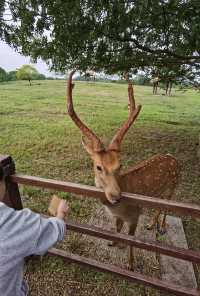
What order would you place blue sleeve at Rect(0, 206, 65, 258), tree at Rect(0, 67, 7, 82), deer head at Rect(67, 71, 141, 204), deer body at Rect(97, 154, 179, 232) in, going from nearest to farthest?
blue sleeve at Rect(0, 206, 65, 258) → deer head at Rect(67, 71, 141, 204) → deer body at Rect(97, 154, 179, 232) → tree at Rect(0, 67, 7, 82)

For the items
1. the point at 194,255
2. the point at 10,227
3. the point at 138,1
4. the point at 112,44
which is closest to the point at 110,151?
the point at 194,255

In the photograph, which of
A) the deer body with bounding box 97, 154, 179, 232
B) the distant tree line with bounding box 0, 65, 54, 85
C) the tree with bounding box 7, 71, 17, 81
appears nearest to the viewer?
the deer body with bounding box 97, 154, 179, 232

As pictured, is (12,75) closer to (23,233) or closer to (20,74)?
(20,74)

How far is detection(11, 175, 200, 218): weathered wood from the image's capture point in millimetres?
1806

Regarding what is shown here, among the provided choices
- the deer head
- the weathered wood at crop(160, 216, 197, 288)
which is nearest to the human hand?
the deer head

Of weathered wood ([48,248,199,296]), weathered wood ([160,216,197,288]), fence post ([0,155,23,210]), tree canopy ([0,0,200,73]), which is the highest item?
tree canopy ([0,0,200,73])

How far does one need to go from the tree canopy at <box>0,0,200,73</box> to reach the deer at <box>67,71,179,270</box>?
1941 millimetres

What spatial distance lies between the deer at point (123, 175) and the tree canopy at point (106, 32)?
1.94m

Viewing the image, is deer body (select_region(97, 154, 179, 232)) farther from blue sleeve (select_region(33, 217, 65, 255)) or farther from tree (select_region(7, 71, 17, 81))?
tree (select_region(7, 71, 17, 81))

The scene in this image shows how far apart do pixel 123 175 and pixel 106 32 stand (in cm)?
260

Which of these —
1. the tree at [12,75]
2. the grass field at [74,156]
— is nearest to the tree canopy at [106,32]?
the grass field at [74,156]

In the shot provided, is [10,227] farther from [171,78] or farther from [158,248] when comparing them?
[171,78]

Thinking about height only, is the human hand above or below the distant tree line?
above

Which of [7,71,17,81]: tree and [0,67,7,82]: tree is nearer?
[0,67,7,82]: tree
